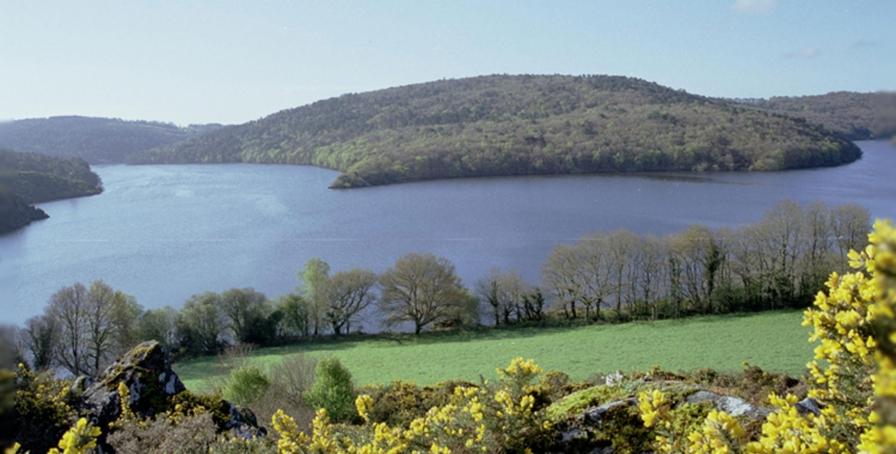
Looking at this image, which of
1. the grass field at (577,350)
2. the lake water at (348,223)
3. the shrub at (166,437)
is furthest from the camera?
the lake water at (348,223)

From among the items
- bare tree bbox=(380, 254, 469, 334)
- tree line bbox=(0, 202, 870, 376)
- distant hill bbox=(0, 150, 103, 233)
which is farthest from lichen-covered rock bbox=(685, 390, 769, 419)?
distant hill bbox=(0, 150, 103, 233)

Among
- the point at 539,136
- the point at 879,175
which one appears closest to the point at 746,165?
the point at 879,175

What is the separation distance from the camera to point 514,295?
35094 millimetres

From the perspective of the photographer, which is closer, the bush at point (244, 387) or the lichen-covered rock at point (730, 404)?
the lichen-covered rock at point (730, 404)

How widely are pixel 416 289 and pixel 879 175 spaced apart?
67.0m

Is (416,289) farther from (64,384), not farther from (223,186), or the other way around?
(223,186)

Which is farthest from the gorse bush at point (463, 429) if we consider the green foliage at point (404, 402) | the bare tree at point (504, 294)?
the bare tree at point (504, 294)

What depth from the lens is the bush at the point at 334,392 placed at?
53.7ft

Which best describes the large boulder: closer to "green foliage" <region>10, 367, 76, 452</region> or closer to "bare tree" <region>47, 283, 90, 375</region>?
"green foliage" <region>10, 367, 76, 452</region>

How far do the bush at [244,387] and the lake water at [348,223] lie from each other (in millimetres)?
16392

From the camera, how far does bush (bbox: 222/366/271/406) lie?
17734 millimetres

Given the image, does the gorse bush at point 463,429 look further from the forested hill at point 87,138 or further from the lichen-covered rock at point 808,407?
the forested hill at point 87,138

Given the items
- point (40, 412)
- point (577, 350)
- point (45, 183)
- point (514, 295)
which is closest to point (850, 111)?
point (514, 295)

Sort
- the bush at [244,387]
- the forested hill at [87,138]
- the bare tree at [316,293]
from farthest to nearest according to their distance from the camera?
the forested hill at [87,138] → the bare tree at [316,293] → the bush at [244,387]
